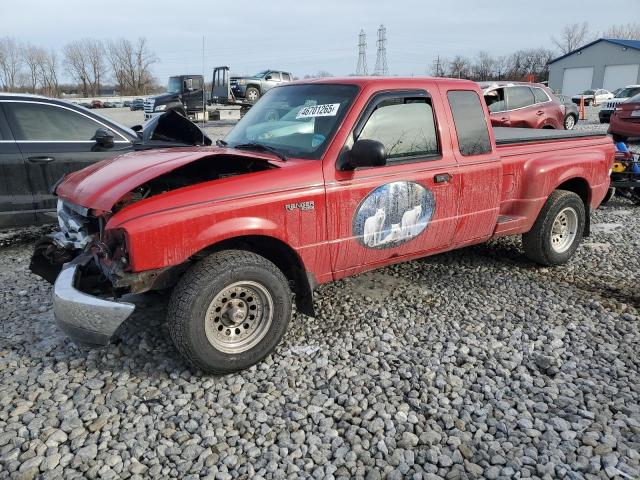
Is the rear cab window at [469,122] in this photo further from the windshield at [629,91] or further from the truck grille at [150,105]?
the windshield at [629,91]

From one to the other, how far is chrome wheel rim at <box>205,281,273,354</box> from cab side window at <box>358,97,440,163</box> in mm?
1370

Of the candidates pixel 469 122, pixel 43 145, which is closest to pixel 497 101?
pixel 469 122

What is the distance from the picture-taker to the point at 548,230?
508 cm

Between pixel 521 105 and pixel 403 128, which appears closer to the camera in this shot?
pixel 403 128

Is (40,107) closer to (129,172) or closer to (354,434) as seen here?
(129,172)

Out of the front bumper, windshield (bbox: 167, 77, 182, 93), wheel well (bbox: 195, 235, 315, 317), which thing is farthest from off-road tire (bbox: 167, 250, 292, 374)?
windshield (bbox: 167, 77, 182, 93)

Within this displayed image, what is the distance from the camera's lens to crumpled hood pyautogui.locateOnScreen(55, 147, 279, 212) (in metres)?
3.14

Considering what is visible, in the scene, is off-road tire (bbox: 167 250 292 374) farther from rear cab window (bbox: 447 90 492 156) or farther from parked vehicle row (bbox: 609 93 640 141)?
parked vehicle row (bbox: 609 93 640 141)

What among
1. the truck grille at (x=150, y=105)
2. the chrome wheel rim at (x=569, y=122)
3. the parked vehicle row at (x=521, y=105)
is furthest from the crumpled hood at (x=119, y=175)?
the truck grille at (x=150, y=105)

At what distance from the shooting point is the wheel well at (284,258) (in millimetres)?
3429

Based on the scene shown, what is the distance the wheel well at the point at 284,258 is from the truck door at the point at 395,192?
11.2 inches

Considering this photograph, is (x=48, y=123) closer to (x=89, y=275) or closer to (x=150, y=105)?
(x=89, y=275)

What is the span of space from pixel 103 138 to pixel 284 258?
3570 millimetres

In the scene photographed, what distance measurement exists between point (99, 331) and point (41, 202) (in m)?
3.56
